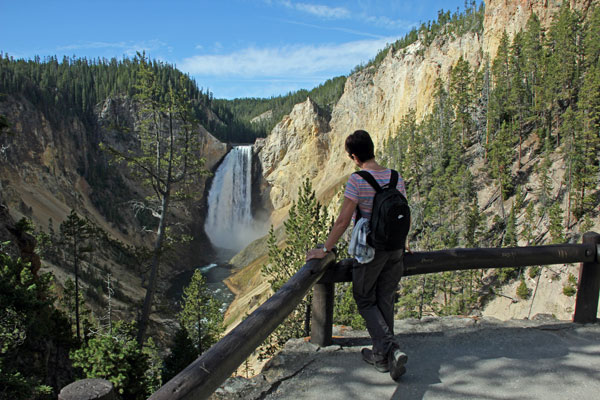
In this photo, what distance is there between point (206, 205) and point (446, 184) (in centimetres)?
5243

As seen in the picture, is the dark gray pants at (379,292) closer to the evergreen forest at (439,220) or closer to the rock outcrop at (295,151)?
the evergreen forest at (439,220)

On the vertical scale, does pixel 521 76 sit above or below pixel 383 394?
above

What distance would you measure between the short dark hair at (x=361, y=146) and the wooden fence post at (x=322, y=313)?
1.32 meters

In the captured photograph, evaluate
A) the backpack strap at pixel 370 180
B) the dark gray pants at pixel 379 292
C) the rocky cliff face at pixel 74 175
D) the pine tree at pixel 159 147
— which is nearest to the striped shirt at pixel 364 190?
the backpack strap at pixel 370 180

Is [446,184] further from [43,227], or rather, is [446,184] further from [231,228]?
[231,228]

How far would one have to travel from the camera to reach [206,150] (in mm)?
85625

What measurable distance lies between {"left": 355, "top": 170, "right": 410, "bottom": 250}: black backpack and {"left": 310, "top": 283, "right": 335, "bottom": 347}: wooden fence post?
82 cm

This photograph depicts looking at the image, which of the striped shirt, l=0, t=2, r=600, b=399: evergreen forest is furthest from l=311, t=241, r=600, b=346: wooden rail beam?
l=0, t=2, r=600, b=399: evergreen forest

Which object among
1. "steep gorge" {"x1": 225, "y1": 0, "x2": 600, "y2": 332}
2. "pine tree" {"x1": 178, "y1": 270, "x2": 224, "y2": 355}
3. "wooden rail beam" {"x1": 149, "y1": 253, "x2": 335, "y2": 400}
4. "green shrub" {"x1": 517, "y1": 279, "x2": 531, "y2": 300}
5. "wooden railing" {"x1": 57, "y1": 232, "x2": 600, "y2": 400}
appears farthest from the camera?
"steep gorge" {"x1": 225, "y1": 0, "x2": 600, "y2": 332}

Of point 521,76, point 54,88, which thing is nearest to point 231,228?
point 54,88

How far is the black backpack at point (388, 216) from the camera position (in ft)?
10.7

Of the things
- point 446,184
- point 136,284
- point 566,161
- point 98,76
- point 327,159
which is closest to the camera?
point 566,161

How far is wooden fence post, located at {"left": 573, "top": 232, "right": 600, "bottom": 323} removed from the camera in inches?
181

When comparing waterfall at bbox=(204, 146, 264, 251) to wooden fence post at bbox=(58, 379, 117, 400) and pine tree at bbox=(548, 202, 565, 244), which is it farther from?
wooden fence post at bbox=(58, 379, 117, 400)
